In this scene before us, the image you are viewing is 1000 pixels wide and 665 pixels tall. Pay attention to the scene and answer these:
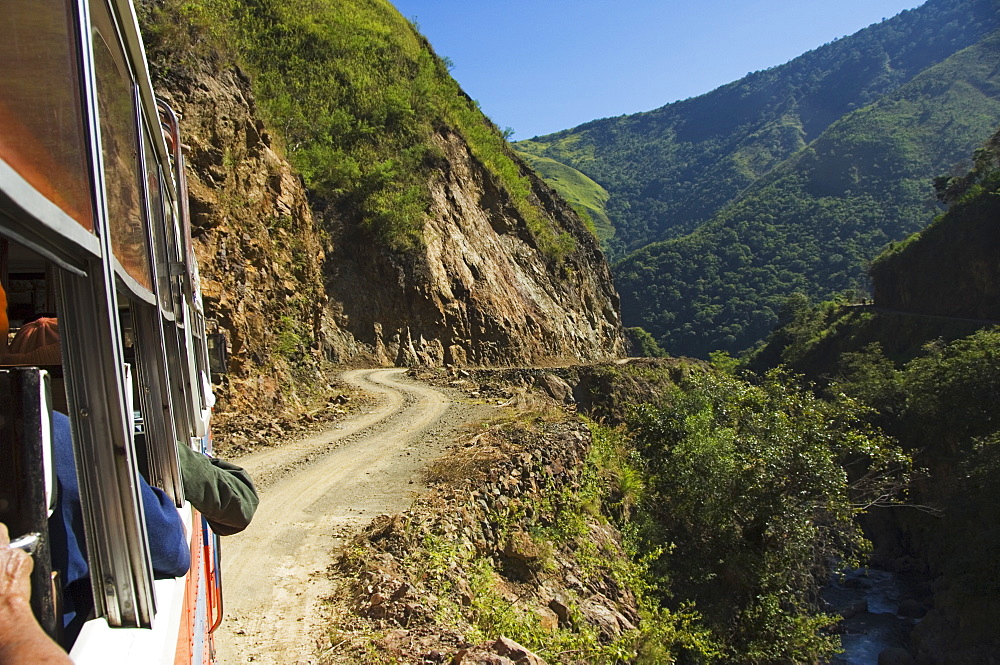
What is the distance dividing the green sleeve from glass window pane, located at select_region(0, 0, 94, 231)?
1.25 metres

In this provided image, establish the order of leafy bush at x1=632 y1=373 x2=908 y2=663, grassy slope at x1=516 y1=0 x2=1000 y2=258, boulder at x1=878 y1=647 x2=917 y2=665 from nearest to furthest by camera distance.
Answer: leafy bush at x1=632 y1=373 x2=908 y2=663
boulder at x1=878 y1=647 x2=917 y2=665
grassy slope at x1=516 y1=0 x2=1000 y2=258

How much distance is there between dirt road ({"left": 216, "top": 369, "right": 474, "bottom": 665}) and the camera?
4746 mm

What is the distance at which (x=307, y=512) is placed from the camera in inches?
285

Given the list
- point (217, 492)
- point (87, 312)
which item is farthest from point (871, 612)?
point (87, 312)

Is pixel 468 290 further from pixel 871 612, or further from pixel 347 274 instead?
pixel 871 612

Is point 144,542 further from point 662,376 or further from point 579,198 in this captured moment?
point 579,198

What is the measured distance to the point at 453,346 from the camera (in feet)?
74.7

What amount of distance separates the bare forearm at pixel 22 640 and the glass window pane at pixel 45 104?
0.68 meters

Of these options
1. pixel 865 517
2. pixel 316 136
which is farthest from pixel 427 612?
pixel 865 517

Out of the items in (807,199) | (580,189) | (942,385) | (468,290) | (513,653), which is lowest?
(942,385)

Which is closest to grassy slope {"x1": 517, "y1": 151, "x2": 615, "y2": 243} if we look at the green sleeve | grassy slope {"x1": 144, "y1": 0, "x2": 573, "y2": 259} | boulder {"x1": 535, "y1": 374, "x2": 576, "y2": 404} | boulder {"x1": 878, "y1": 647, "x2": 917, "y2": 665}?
grassy slope {"x1": 144, "y1": 0, "x2": 573, "y2": 259}

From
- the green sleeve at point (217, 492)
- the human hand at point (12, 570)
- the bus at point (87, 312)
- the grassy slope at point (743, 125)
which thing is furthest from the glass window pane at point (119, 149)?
the grassy slope at point (743, 125)

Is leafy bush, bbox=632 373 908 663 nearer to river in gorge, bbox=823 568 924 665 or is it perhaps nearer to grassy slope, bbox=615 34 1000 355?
river in gorge, bbox=823 568 924 665

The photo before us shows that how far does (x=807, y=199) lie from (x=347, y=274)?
78.6 metres
